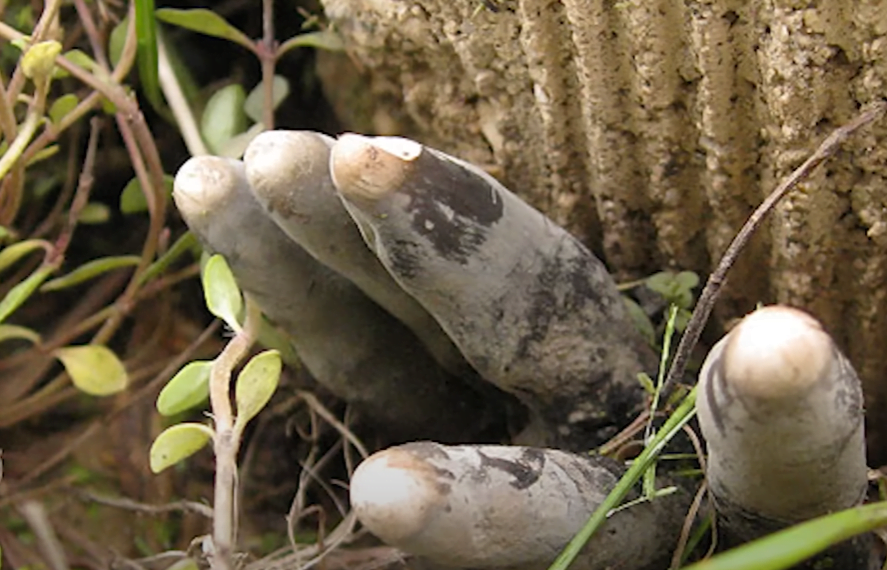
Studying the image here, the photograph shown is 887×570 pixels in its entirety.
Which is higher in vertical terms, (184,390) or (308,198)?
(308,198)

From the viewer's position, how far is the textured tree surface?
23.2 inches

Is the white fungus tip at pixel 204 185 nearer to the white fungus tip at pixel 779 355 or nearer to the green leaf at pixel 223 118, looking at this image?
the green leaf at pixel 223 118

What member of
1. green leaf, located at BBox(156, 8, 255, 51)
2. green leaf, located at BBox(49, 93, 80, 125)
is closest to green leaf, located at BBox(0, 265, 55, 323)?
green leaf, located at BBox(49, 93, 80, 125)

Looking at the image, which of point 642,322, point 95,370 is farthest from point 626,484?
point 95,370

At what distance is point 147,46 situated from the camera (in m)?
0.78

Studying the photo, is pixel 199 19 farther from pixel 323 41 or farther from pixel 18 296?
pixel 18 296

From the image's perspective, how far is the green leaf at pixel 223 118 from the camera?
818mm

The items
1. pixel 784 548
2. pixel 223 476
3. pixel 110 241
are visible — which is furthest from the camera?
pixel 110 241

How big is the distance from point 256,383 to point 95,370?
0.73 feet

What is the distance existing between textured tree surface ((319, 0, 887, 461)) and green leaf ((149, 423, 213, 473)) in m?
0.30

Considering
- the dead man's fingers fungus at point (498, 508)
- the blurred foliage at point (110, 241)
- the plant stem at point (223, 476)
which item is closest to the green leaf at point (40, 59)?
the blurred foliage at point (110, 241)

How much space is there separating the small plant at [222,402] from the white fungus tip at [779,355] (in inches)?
11.9

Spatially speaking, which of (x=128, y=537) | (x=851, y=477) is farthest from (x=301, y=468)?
(x=851, y=477)

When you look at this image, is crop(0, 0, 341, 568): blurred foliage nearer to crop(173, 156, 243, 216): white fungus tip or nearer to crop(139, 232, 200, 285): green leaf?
crop(139, 232, 200, 285): green leaf
